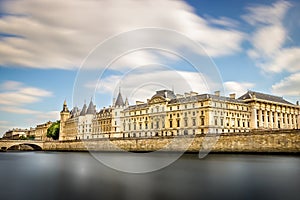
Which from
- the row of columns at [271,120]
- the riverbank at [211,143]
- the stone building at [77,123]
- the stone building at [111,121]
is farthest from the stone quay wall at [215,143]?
the row of columns at [271,120]

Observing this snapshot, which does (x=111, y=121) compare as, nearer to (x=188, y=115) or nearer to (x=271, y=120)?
(x=188, y=115)

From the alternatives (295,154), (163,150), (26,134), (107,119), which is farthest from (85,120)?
(26,134)

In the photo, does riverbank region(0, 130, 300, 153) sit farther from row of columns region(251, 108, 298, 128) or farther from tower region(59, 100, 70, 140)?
tower region(59, 100, 70, 140)

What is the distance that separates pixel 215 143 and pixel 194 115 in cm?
1730

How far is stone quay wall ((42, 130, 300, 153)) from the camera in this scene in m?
40.0

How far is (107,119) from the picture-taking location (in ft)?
283

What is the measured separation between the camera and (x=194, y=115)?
66188 mm

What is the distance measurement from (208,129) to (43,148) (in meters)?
48.7

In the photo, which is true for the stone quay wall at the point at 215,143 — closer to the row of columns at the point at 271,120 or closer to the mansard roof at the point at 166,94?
the mansard roof at the point at 166,94

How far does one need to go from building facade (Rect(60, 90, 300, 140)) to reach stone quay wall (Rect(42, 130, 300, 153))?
29.0ft

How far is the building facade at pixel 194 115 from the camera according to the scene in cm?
6469

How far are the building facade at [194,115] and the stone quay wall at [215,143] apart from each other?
8.84m

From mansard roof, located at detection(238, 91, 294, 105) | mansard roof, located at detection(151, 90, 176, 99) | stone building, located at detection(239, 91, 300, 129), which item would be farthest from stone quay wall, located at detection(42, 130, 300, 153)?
mansard roof, located at detection(238, 91, 294, 105)

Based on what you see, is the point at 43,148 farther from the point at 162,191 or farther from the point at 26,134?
the point at 26,134
